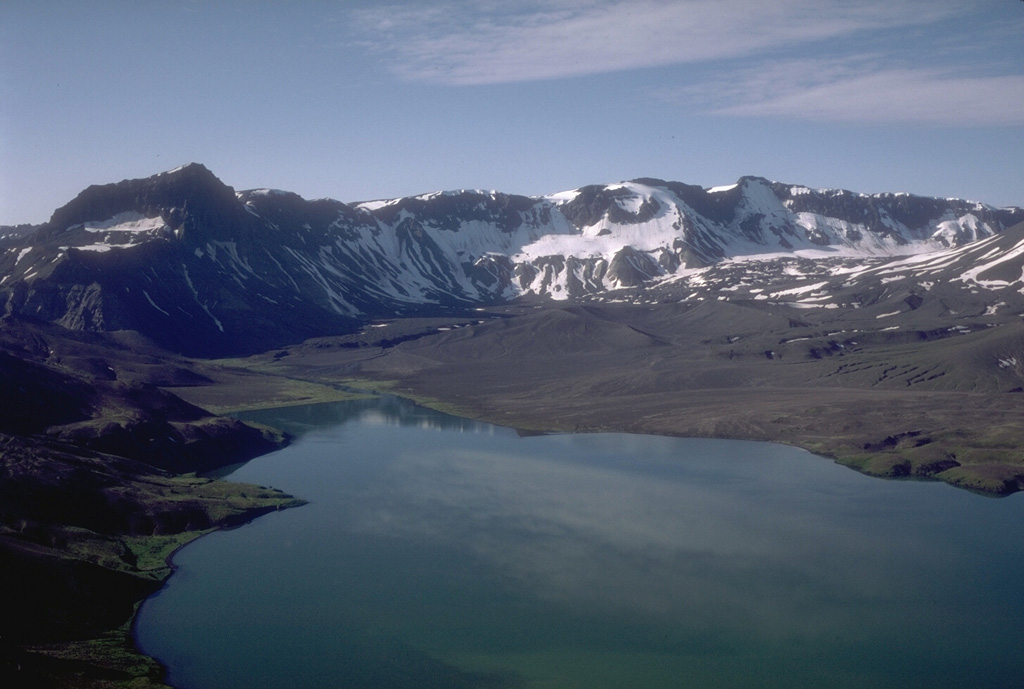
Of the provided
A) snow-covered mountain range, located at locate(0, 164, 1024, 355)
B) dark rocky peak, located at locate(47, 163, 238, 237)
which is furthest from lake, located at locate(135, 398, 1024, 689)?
dark rocky peak, located at locate(47, 163, 238, 237)

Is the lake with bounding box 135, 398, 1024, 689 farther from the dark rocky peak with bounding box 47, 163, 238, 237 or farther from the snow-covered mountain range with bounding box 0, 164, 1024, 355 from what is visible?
the dark rocky peak with bounding box 47, 163, 238, 237

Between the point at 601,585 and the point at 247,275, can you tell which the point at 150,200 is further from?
the point at 601,585

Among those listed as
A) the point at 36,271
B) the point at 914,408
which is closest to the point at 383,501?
the point at 914,408

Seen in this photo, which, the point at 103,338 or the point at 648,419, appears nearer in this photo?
the point at 648,419

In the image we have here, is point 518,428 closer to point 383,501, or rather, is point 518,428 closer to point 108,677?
point 383,501

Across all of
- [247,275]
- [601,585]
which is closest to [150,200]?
[247,275]

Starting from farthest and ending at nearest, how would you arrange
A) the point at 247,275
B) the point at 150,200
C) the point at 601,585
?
the point at 150,200 < the point at 247,275 < the point at 601,585

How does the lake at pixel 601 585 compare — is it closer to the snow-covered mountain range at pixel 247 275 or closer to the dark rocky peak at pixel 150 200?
the snow-covered mountain range at pixel 247 275

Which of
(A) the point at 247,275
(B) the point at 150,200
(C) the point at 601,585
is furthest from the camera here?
(B) the point at 150,200

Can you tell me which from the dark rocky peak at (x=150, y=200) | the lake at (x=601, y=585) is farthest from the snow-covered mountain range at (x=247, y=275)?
the lake at (x=601, y=585)
